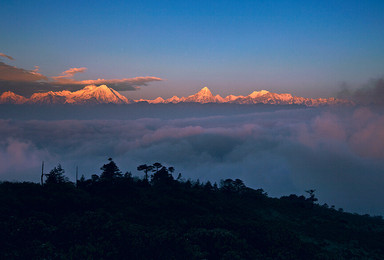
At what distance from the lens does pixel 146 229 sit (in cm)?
4391

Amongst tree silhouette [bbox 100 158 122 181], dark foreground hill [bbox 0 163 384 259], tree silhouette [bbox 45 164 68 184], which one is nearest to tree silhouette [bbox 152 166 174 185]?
dark foreground hill [bbox 0 163 384 259]

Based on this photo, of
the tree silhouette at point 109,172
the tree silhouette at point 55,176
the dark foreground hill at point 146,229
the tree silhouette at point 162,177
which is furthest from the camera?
the tree silhouette at point 162,177

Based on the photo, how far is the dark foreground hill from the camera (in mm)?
35800

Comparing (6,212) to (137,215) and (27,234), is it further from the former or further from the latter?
(137,215)

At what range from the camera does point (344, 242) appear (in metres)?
55.7

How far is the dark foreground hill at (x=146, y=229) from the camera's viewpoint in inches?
1409

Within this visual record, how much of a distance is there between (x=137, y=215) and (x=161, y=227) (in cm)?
873

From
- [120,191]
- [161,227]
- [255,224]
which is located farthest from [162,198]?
[255,224]

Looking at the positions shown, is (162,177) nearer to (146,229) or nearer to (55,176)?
(55,176)

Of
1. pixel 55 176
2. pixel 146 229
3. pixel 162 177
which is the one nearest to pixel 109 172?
pixel 55 176

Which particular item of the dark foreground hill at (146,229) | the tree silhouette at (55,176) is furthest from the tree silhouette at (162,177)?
the tree silhouette at (55,176)

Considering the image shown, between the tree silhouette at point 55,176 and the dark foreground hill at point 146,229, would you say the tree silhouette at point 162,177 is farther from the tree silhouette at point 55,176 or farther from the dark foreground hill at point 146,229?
the tree silhouette at point 55,176

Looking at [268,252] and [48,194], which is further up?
[48,194]

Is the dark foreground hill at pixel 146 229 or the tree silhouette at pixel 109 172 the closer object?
the dark foreground hill at pixel 146 229
